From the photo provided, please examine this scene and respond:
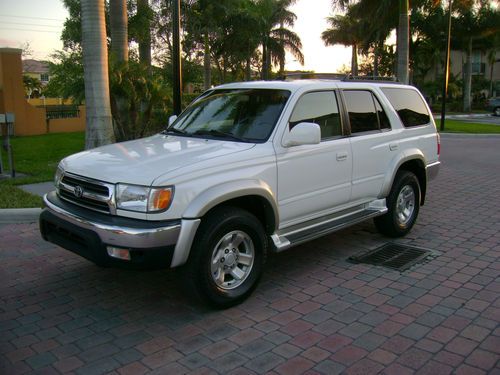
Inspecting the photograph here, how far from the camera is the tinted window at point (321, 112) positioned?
200 inches

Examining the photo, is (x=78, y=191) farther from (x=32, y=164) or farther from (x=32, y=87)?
(x=32, y=87)

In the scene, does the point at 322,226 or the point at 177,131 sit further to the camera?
the point at 177,131

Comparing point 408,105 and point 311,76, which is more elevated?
point 311,76

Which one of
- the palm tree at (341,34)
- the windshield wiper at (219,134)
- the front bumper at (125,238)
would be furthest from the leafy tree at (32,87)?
the front bumper at (125,238)

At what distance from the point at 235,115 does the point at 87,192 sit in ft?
5.65

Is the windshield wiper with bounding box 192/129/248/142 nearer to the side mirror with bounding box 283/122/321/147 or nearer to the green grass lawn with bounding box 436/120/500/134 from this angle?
the side mirror with bounding box 283/122/321/147

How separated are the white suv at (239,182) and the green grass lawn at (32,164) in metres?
3.21

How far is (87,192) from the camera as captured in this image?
427 centimetres

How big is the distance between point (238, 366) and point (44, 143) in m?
15.4

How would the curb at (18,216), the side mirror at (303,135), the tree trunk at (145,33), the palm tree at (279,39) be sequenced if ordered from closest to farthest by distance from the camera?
1. the side mirror at (303,135)
2. the curb at (18,216)
3. the tree trunk at (145,33)
4. the palm tree at (279,39)

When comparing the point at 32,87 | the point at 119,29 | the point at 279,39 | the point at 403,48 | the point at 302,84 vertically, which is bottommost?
the point at 302,84

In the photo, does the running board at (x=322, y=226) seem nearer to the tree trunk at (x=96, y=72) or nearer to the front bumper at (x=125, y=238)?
the front bumper at (x=125, y=238)

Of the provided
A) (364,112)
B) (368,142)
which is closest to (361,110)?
(364,112)

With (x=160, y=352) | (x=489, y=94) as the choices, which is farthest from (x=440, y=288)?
(x=489, y=94)
